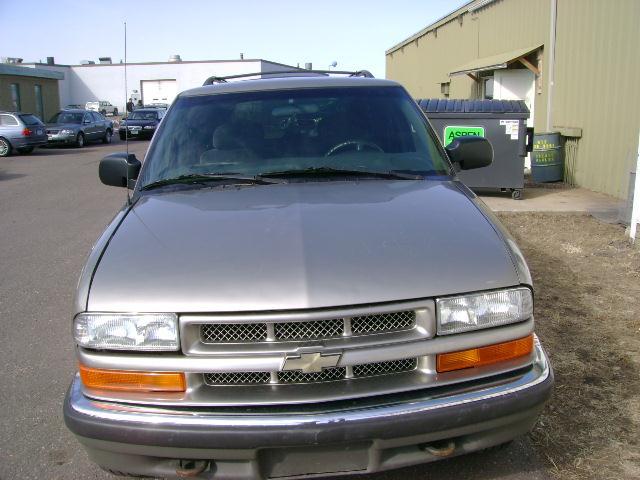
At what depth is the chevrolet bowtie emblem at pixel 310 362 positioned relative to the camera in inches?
88.7

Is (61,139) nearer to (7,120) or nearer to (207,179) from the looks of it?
(7,120)

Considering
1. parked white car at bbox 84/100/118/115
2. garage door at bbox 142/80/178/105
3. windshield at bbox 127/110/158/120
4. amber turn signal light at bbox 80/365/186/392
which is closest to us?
amber turn signal light at bbox 80/365/186/392

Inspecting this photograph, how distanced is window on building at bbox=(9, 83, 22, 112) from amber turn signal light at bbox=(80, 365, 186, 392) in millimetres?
35769

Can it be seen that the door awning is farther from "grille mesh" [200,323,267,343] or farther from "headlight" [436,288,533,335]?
Result: "grille mesh" [200,323,267,343]

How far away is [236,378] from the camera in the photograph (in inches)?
92.2

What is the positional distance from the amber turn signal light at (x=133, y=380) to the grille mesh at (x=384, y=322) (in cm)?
69

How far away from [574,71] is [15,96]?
31.3 metres

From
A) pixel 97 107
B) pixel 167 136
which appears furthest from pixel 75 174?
pixel 97 107

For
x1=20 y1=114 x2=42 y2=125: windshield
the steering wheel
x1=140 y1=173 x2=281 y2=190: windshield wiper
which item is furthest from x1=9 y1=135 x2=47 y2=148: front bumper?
the steering wheel

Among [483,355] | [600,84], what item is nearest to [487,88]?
[600,84]

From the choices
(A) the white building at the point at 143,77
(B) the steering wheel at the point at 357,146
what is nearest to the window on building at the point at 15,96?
(A) the white building at the point at 143,77

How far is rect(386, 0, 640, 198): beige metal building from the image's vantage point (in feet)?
33.1

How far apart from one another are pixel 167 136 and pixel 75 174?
1387cm

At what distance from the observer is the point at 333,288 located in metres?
2.28
